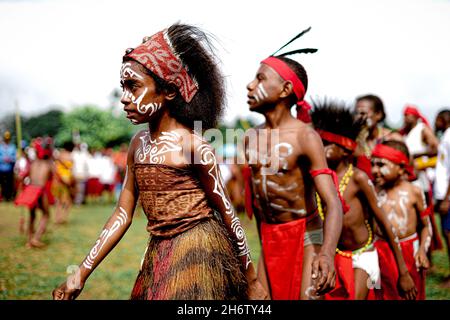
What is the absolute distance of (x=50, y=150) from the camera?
9.56 m

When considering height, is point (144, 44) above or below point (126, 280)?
above

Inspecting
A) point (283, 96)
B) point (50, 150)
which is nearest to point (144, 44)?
point (283, 96)

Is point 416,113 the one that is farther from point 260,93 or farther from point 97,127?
point 97,127

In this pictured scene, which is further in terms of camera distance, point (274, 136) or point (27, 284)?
point (27, 284)

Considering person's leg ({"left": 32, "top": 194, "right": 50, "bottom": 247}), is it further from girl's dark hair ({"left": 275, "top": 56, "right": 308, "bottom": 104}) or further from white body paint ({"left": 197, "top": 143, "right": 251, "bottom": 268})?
white body paint ({"left": 197, "top": 143, "right": 251, "bottom": 268})

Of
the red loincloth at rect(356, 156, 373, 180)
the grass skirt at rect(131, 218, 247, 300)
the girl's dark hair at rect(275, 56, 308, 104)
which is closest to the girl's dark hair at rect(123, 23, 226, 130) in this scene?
the grass skirt at rect(131, 218, 247, 300)

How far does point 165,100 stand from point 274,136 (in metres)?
1.09

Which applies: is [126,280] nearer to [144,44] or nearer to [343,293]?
Result: [343,293]

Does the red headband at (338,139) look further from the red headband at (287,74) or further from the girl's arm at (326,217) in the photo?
the girl's arm at (326,217)

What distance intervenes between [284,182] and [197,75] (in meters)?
1.08

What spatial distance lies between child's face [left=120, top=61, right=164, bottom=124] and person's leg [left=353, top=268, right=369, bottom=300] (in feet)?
7.34

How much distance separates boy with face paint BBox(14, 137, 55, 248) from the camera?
905cm
